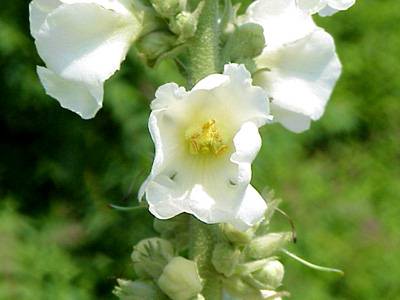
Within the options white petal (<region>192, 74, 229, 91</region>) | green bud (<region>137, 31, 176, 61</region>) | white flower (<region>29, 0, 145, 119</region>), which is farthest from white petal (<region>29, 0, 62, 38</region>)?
white petal (<region>192, 74, 229, 91</region>)

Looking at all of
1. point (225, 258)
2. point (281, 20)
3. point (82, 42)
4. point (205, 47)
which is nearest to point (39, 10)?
point (82, 42)

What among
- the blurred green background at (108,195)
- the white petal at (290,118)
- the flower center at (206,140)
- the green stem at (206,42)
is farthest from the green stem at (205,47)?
the blurred green background at (108,195)

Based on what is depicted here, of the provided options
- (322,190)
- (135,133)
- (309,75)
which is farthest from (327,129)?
(309,75)

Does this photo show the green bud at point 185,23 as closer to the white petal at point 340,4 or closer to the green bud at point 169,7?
the green bud at point 169,7

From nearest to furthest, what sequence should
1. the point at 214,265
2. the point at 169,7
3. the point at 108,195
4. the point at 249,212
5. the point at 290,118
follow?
the point at 249,212, the point at 169,7, the point at 214,265, the point at 290,118, the point at 108,195

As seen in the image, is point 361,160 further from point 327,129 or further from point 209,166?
point 209,166

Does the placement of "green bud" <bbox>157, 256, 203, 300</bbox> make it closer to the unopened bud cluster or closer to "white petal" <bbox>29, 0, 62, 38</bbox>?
the unopened bud cluster

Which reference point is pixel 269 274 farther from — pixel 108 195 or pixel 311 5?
pixel 108 195
